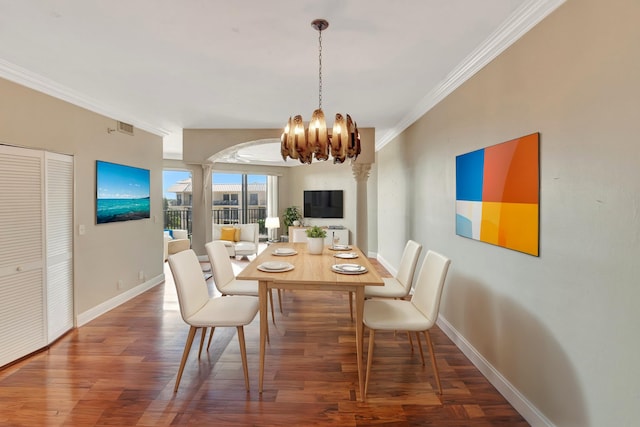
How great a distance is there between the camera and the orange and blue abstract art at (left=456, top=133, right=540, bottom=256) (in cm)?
184

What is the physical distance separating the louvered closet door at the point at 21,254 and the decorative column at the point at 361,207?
3710 millimetres

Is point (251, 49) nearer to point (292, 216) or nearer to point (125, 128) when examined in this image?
point (125, 128)

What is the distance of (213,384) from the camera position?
2.29 m

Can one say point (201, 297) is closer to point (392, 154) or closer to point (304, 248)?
point (304, 248)

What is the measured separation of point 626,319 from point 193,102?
12.5 feet

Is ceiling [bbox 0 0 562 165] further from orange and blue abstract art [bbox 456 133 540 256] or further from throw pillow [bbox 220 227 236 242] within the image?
throw pillow [bbox 220 227 236 242]

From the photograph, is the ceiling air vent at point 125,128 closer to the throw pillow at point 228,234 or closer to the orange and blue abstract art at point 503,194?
the throw pillow at point 228,234

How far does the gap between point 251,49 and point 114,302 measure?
11.1 feet

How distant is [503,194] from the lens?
2098 millimetres

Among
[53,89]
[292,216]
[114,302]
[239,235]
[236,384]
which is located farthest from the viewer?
[292,216]

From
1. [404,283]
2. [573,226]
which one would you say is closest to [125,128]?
[404,283]

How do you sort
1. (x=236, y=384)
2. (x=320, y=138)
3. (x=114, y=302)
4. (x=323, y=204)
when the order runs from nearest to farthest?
(x=236, y=384)
(x=320, y=138)
(x=114, y=302)
(x=323, y=204)

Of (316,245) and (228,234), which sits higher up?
(316,245)

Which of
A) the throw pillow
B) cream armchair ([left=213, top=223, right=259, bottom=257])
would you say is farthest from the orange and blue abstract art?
the throw pillow
